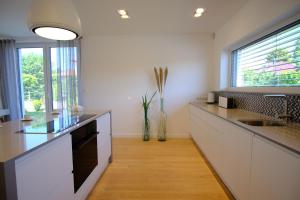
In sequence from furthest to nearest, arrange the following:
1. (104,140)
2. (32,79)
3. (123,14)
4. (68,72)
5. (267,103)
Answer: (32,79), (68,72), (123,14), (104,140), (267,103)

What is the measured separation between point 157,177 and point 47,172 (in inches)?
61.7

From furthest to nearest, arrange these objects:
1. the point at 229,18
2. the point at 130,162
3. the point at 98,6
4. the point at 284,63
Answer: the point at 229,18 → the point at 130,162 → the point at 98,6 → the point at 284,63

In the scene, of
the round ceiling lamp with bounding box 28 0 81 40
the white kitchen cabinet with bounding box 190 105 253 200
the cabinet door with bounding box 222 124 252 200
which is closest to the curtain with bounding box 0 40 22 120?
the round ceiling lamp with bounding box 28 0 81 40

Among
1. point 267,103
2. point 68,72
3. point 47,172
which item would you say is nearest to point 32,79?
point 68,72

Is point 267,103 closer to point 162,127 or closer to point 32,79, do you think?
point 162,127

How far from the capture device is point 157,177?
238 cm

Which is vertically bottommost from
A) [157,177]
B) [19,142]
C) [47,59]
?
[157,177]

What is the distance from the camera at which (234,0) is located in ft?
7.84

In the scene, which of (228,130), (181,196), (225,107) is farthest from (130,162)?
(225,107)

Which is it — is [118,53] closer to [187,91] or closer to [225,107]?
[187,91]

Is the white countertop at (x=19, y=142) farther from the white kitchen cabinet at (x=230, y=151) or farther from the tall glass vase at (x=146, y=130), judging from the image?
the tall glass vase at (x=146, y=130)

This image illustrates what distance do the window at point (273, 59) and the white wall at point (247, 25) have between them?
12 centimetres

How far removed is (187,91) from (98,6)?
8.67 ft

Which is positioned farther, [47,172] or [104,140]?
[104,140]
